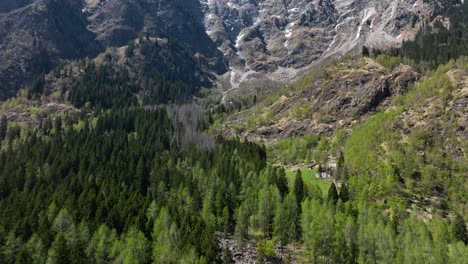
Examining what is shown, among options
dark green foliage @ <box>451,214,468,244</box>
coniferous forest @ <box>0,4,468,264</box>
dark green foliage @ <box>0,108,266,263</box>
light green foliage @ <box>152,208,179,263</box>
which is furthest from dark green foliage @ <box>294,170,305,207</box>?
dark green foliage @ <box>451,214,468,244</box>

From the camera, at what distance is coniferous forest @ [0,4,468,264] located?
8175 cm

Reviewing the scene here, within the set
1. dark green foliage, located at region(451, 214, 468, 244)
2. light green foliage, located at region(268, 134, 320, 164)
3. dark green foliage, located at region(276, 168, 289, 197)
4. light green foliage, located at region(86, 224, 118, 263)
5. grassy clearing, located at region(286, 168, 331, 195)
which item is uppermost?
light green foliage, located at region(268, 134, 320, 164)

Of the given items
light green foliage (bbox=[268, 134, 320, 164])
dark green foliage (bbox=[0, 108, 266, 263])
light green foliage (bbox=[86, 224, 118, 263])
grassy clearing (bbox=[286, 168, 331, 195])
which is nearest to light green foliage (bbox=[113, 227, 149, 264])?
dark green foliage (bbox=[0, 108, 266, 263])

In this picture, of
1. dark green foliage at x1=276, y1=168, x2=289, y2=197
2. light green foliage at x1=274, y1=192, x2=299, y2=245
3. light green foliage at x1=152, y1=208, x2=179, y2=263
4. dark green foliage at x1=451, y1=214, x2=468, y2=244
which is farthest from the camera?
dark green foliage at x1=276, y1=168, x2=289, y2=197

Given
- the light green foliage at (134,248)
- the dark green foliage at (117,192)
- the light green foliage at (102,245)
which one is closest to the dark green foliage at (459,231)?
the dark green foliage at (117,192)

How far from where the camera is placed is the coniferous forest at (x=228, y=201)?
8175 cm

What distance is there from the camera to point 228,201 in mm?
105375

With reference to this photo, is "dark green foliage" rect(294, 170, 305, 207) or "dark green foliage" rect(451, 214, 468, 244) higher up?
"dark green foliage" rect(294, 170, 305, 207)

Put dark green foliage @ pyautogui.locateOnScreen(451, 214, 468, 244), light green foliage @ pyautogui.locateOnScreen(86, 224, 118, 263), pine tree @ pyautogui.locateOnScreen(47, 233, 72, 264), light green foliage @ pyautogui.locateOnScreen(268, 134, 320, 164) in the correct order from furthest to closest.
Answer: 1. light green foliage @ pyautogui.locateOnScreen(268, 134, 320, 164)
2. dark green foliage @ pyautogui.locateOnScreen(451, 214, 468, 244)
3. light green foliage @ pyautogui.locateOnScreen(86, 224, 118, 263)
4. pine tree @ pyautogui.locateOnScreen(47, 233, 72, 264)

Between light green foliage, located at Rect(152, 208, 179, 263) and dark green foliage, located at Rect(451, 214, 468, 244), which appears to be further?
dark green foliage, located at Rect(451, 214, 468, 244)

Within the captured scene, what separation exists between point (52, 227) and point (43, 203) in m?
16.8

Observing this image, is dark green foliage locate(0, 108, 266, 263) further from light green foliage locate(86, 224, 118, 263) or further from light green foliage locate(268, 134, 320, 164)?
light green foliage locate(268, 134, 320, 164)

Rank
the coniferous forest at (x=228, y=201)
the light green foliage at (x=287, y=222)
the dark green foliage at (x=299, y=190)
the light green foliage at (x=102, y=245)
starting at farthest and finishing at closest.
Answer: the dark green foliage at (x=299, y=190), the light green foliage at (x=287, y=222), the coniferous forest at (x=228, y=201), the light green foliage at (x=102, y=245)

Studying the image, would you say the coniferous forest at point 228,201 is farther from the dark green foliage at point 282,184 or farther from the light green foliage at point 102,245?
the dark green foliage at point 282,184
